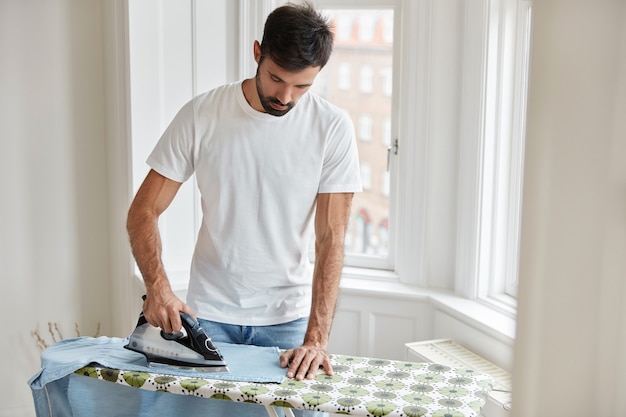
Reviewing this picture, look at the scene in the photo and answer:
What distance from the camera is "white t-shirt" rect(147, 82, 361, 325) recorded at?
6.78 ft

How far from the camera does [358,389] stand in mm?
1697

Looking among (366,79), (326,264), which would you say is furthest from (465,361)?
(366,79)

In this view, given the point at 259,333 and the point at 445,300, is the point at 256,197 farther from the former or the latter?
the point at 445,300

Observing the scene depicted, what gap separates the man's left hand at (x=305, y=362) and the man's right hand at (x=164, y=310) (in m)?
0.27

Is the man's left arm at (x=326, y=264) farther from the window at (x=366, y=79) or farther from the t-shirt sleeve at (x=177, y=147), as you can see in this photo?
the window at (x=366, y=79)

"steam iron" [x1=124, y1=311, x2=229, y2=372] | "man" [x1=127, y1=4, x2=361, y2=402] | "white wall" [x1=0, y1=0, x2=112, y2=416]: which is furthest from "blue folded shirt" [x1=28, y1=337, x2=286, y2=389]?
"white wall" [x1=0, y1=0, x2=112, y2=416]

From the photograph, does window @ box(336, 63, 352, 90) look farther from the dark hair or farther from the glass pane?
the dark hair

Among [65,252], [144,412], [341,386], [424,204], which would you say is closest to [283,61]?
[341,386]

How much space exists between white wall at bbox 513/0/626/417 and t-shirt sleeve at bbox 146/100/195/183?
6.02ft

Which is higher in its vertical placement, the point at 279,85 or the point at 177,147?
the point at 279,85

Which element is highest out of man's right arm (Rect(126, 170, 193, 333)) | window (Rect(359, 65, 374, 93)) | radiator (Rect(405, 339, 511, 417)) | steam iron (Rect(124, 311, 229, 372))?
window (Rect(359, 65, 374, 93))

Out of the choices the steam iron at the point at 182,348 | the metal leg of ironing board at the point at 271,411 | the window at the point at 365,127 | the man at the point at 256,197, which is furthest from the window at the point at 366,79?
the metal leg of ironing board at the point at 271,411

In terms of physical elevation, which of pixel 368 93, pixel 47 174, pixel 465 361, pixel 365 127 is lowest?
pixel 465 361

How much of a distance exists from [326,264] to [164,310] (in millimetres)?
488
